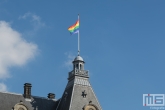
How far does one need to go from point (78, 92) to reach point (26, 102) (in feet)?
30.0

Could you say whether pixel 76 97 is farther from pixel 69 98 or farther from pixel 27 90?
pixel 27 90

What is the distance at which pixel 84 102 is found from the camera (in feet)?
246

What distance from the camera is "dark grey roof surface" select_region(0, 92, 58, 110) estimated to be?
72938 millimetres

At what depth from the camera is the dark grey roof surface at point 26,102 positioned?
7294 cm

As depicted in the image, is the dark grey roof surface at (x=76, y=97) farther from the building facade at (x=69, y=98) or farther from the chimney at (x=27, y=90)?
the chimney at (x=27, y=90)

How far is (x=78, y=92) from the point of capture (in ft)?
251

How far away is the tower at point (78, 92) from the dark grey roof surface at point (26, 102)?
2.09 m

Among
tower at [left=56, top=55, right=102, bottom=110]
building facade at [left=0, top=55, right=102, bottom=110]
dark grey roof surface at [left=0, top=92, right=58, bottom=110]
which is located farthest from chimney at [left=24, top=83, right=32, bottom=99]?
tower at [left=56, top=55, right=102, bottom=110]

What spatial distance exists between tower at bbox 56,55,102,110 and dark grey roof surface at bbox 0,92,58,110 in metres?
2.09

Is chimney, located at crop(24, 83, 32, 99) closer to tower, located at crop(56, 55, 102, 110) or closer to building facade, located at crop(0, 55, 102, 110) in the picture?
building facade, located at crop(0, 55, 102, 110)

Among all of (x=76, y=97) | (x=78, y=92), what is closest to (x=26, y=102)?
(x=76, y=97)

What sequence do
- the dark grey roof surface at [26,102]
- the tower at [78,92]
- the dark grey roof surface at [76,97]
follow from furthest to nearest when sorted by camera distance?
the tower at [78,92]
the dark grey roof surface at [76,97]
the dark grey roof surface at [26,102]

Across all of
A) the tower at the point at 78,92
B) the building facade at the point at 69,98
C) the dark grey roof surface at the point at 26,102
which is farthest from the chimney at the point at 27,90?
the tower at the point at 78,92

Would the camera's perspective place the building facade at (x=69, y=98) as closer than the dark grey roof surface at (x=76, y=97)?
Yes
